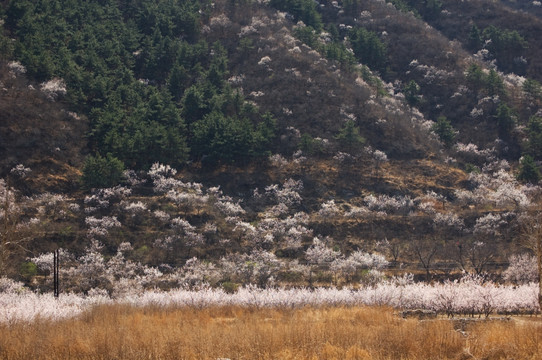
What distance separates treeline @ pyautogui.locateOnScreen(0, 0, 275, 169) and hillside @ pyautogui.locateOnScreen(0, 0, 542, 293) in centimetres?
28

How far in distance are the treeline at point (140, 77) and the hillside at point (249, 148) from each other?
281 millimetres

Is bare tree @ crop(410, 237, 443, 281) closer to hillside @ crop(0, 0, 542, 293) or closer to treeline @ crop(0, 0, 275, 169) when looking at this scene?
hillside @ crop(0, 0, 542, 293)

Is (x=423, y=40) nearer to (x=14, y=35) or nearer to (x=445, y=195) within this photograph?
(x=445, y=195)

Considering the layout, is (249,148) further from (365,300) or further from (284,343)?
(284,343)

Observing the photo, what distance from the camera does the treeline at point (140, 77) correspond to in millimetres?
54375

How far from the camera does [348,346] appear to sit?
15.4 metres

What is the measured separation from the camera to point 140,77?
236 feet

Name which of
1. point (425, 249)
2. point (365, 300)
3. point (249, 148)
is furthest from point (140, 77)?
point (365, 300)

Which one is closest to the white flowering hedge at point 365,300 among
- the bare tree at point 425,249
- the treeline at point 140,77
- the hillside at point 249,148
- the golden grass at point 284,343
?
the hillside at point 249,148

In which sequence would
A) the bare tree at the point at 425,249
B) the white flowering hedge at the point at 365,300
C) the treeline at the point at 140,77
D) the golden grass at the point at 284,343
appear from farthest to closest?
the treeline at the point at 140,77
the bare tree at the point at 425,249
the white flowering hedge at the point at 365,300
the golden grass at the point at 284,343

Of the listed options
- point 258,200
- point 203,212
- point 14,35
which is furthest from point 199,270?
point 14,35

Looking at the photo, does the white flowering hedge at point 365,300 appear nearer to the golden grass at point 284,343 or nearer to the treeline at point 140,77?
the golden grass at point 284,343

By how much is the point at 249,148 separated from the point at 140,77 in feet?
85.9

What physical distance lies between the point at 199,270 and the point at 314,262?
421 inches
